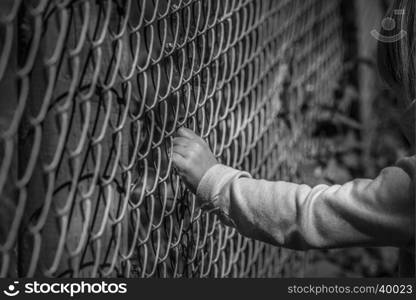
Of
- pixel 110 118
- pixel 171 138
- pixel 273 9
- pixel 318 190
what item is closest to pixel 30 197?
pixel 110 118

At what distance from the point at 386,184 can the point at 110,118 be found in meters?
0.55

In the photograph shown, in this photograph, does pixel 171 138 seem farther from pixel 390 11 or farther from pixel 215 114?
pixel 390 11

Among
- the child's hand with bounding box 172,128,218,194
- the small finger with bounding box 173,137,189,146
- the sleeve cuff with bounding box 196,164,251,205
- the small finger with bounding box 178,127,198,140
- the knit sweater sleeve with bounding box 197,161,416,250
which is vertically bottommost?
the knit sweater sleeve with bounding box 197,161,416,250

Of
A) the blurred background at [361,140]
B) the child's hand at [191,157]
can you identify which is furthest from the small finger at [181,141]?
the blurred background at [361,140]

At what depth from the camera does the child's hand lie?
148 cm

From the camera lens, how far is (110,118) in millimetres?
1185

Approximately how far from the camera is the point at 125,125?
128cm

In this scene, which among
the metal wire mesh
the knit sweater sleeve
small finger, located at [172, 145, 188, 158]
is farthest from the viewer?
small finger, located at [172, 145, 188, 158]

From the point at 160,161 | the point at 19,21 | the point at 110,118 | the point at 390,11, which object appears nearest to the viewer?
the point at 19,21

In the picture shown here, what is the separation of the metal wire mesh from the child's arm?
3.4 inches

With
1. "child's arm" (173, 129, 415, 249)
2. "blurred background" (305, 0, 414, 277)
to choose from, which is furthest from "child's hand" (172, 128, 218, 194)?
"blurred background" (305, 0, 414, 277)

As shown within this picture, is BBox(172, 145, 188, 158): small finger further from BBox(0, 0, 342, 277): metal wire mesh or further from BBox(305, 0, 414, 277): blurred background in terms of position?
BBox(305, 0, 414, 277): blurred background

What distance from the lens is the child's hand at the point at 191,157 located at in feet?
4.85

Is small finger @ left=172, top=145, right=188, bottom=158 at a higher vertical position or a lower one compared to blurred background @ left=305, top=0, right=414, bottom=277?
lower
